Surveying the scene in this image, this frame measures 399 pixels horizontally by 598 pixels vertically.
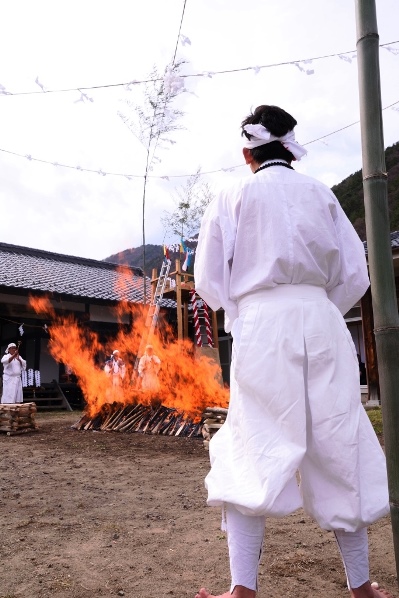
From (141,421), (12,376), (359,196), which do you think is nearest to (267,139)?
(141,421)

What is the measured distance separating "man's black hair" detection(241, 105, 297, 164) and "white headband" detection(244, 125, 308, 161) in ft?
0.05

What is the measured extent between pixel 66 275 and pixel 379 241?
17.4 metres

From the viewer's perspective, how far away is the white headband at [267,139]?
2.09 m

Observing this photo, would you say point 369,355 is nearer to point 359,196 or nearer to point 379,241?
point 379,241

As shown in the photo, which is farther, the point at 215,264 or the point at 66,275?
the point at 66,275

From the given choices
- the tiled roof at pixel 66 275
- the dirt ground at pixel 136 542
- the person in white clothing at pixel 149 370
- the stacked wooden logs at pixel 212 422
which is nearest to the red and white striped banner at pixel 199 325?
the person in white clothing at pixel 149 370

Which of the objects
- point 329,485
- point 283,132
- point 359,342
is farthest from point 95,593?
point 359,342

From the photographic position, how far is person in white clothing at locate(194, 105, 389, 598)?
175 centimetres

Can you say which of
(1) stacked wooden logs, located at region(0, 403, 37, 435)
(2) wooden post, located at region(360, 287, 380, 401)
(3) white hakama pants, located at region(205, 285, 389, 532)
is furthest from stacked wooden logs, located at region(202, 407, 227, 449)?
(3) white hakama pants, located at region(205, 285, 389, 532)

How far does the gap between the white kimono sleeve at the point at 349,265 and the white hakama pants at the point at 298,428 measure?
0.22 metres

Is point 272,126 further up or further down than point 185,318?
further down

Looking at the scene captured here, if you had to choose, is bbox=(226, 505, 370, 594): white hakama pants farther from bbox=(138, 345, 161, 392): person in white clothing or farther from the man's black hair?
bbox=(138, 345, 161, 392): person in white clothing

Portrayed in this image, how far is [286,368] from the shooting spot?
1.82 m

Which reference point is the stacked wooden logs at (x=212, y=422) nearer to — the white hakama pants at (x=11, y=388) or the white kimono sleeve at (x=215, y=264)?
the white kimono sleeve at (x=215, y=264)
